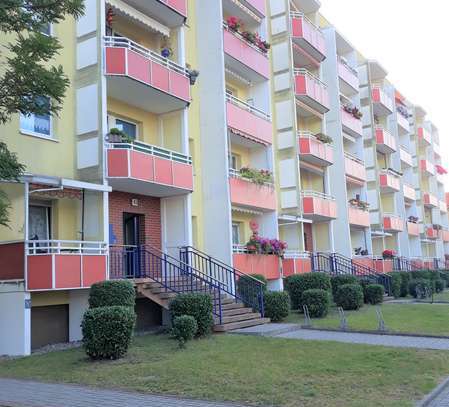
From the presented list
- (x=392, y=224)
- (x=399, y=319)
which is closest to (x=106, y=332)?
(x=399, y=319)

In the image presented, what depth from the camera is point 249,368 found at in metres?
10.4

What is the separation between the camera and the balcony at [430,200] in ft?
184

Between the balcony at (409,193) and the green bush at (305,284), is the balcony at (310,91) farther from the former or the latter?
the balcony at (409,193)

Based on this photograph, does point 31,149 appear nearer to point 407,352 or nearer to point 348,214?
point 407,352

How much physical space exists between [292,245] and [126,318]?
17096mm

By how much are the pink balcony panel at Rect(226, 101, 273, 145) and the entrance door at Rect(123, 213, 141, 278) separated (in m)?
6.00

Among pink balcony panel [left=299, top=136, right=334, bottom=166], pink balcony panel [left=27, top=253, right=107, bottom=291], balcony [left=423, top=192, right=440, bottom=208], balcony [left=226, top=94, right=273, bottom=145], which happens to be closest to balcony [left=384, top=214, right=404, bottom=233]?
pink balcony panel [left=299, top=136, right=334, bottom=166]

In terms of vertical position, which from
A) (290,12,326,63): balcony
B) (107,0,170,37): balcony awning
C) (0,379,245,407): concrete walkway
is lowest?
(0,379,245,407): concrete walkway

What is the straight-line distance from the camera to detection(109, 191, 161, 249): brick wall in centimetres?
1789

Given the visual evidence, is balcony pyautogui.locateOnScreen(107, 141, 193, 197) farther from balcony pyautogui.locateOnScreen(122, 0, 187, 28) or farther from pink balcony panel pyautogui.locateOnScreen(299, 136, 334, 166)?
pink balcony panel pyautogui.locateOnScreen(299, 136, 334, 166)

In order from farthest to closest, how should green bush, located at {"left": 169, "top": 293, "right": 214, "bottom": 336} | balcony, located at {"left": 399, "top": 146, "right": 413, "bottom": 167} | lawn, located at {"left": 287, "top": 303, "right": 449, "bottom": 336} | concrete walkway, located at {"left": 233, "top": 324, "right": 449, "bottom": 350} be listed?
balcony, located at {"left": 399, "top": 146, "right": 413, "bottom": 167}
lawn, located at {"left": 287, "top": 303, "right": 449, "bottom": 336}
green bush, located at {"left": 169, "top": 293, "right": 214, "bottom": 336}
concrete walkway, located at {"left": 233, "top": 324, "right": 449, "bottom": 350}

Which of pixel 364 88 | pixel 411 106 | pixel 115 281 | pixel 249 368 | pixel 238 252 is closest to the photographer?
pixel 249 368

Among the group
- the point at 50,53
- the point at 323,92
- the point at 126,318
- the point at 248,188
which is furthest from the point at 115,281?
the point at 323,92

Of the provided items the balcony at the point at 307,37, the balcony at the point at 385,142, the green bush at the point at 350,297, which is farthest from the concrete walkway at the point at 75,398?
the balcony at the point at 385,142
